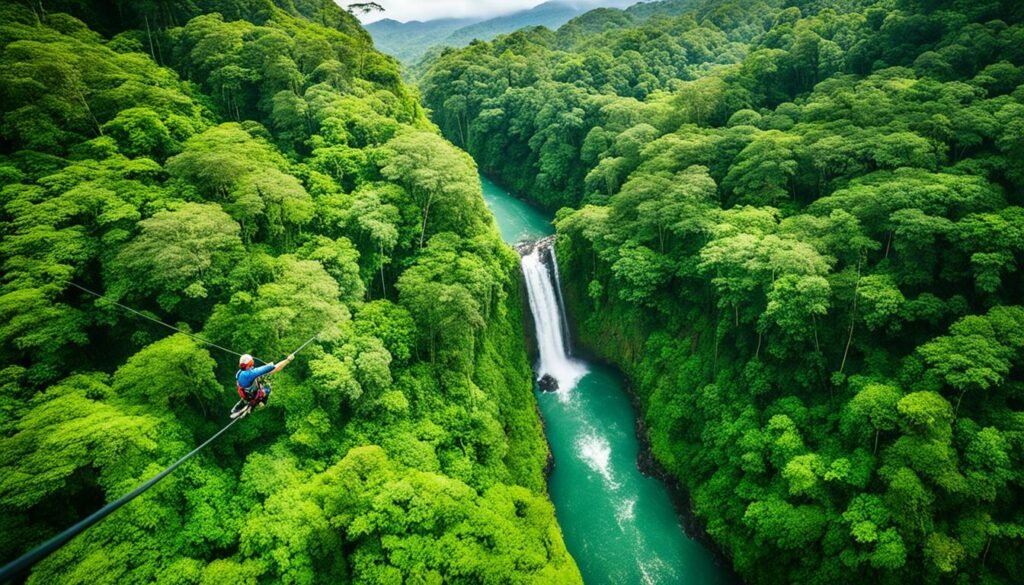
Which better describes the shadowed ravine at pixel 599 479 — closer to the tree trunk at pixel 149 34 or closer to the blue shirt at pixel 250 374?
the blue shirt at pixel 250 374

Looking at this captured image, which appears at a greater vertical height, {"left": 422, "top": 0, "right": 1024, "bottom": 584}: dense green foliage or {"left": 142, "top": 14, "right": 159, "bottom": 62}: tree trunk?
{"left": 142, "top": 14, "right": 159, "bottom": 62}: tree trunk

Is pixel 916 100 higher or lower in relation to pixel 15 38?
higher

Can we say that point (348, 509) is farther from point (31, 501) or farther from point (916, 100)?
point (916, 100)

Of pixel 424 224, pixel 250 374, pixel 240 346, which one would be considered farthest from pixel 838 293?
pixel 240 346

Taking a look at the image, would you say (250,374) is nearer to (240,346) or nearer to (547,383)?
(240,346)

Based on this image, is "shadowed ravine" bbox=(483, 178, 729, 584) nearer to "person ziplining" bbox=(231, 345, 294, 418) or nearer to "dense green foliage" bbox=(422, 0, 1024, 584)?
"dense green foliage" bbox=(422, 0, 1024, 584)

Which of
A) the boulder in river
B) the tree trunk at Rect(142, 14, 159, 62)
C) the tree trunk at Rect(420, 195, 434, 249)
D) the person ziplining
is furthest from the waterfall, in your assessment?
the tree trunk at Rect(142, 14, 159, 62)

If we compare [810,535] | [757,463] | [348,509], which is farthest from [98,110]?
[810,535]
